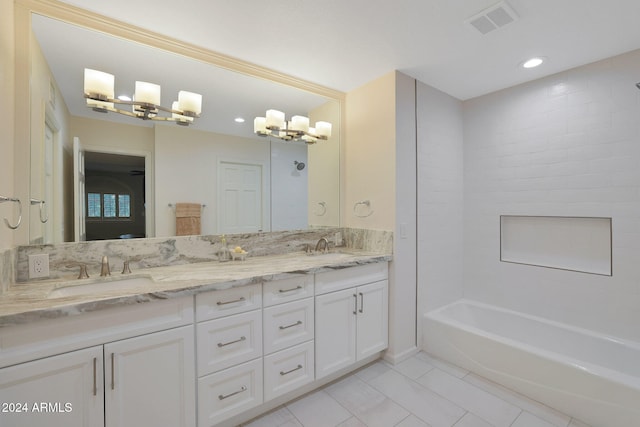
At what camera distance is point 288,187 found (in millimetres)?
2521

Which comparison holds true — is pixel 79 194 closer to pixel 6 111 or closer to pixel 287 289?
pixel 6 111

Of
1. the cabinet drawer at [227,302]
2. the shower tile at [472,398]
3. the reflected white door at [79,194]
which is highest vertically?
the reflected white door at [79,194]

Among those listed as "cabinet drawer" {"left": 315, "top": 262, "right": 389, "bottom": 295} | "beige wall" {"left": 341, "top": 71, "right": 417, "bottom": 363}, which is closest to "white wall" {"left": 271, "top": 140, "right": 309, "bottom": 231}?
"beige wall" {"left": 341, "top": 71, "right": 417, "bottom": 363}

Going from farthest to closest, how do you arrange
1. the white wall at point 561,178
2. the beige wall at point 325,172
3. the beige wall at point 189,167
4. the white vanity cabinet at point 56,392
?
the beige wall at point 325,172 < the white wall at point 561,178 < the beige wall at point 189,167 < the white vanity cabinet at point 56,392

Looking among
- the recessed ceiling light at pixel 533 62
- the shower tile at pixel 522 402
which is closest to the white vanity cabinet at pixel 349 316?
the shower tile at pixel 522 402

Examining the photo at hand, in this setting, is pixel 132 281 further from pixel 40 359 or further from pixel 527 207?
pixel 527 207

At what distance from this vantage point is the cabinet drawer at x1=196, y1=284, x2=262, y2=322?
1.46m

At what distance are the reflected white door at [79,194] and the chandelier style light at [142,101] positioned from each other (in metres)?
0.27

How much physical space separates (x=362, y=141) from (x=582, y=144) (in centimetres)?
173

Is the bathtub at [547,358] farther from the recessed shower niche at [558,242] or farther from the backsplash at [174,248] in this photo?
the backsplash at [174,248]

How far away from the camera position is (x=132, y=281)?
1.63 meters

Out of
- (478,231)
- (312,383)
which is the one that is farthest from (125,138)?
(478,231)

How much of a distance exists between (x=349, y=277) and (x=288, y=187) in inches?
38.6

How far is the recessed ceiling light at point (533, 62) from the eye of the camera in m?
2.07
